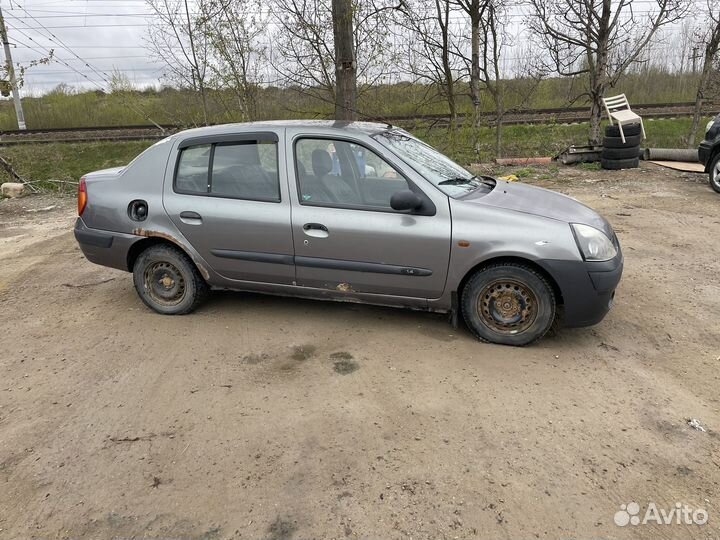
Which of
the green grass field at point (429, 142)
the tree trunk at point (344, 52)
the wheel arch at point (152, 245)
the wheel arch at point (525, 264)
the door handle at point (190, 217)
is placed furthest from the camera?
the green grass field at point (429, 142)

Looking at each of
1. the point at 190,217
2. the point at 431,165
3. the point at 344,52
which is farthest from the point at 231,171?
the point at 344,52

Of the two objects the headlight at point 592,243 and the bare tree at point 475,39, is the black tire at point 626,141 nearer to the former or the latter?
the bare tree at point 475,39

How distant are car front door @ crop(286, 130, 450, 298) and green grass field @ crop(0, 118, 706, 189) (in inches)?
407

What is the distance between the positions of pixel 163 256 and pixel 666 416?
158 inches

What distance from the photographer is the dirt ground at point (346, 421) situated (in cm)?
244

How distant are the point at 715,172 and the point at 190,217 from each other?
30.0ft

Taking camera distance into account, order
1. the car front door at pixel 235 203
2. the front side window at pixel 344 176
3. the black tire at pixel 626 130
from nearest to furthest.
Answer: the front side window at pixel 344 176, the car front door at pixel 235 203, the black tire at pixel 626 130

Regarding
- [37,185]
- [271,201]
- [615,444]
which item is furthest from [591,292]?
[37,185]

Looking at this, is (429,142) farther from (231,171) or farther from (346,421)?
(346,421)

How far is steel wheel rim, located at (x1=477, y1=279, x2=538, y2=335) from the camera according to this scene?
391 centimetres

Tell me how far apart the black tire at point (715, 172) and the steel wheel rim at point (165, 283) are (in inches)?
361

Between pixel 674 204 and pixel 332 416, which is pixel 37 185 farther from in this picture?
pixel 674 204

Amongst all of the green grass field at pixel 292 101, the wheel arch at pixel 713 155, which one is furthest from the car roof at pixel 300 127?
the wheel arch at pixel 713 155

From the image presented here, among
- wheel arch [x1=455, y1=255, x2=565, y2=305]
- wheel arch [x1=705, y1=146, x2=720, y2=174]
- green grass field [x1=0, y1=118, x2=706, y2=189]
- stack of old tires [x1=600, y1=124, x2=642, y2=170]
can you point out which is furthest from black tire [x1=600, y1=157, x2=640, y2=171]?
wheel arch [x1=455, y1=255, x2=565, y2=305]
